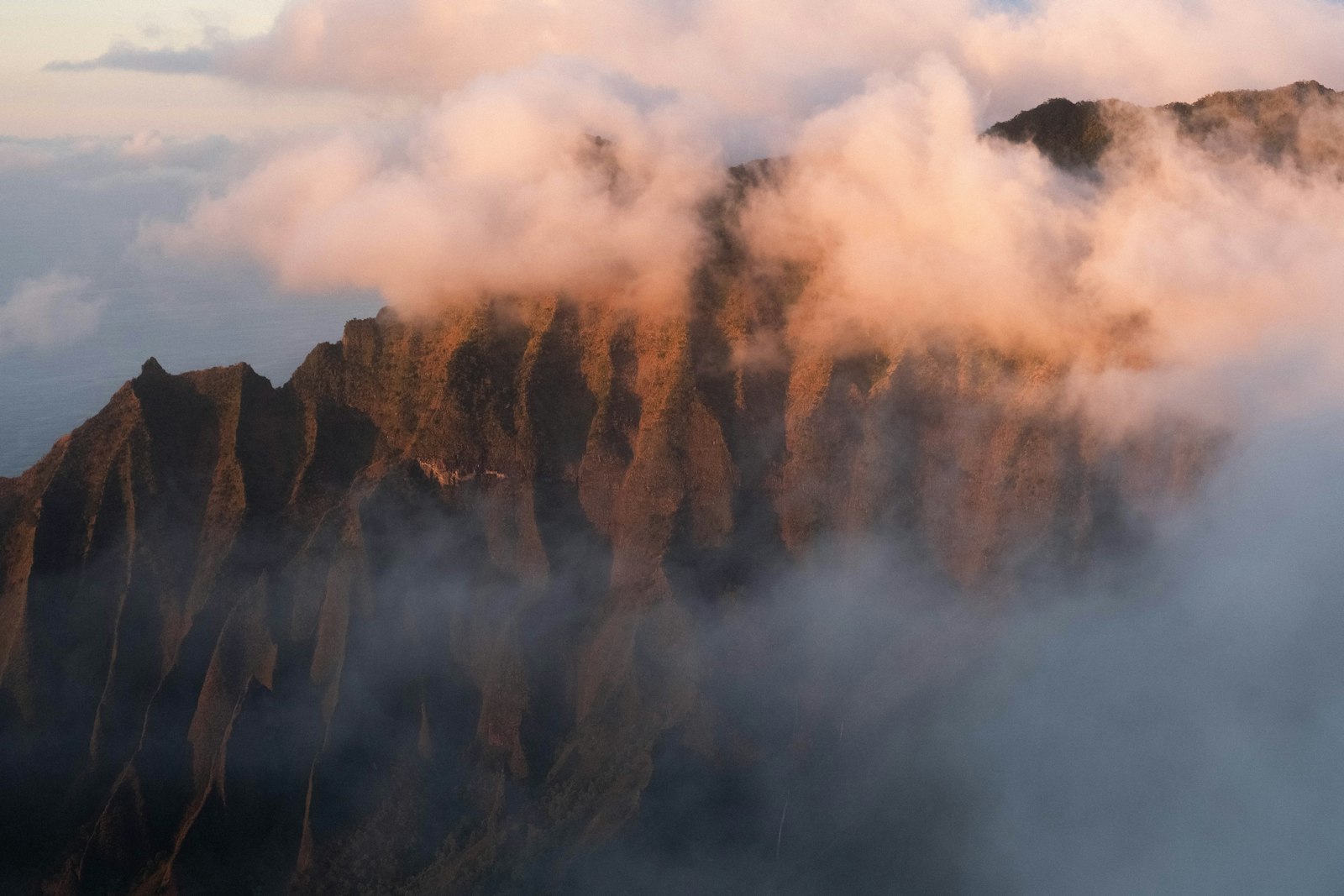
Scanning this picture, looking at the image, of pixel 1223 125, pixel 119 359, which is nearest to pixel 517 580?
pixel 1223 125

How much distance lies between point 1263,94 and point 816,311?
28.4 m

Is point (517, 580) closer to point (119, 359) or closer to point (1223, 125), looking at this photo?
point (1223, 125)

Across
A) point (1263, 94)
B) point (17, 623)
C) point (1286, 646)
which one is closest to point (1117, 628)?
point (1286, 646)

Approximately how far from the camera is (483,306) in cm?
6844

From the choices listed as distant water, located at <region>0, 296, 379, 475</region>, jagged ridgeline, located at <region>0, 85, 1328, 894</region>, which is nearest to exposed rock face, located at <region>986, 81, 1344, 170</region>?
jagged ridgeline, located at <region>0, 85, 1328, 894</region>

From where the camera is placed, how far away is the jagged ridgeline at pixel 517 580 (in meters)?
58.6

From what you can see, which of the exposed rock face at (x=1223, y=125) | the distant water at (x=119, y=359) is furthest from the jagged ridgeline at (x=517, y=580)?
the distant water at (x=119, y=359)

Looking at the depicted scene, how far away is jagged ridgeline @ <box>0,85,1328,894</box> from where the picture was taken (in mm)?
58594

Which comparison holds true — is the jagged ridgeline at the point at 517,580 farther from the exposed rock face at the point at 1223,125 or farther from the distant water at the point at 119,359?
the distant water at the point at 119,359

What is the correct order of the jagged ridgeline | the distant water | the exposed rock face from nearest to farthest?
the jagged ridgeline, the exposed rock face, the distant water

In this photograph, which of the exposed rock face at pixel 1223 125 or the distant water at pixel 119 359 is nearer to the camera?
the exposed rock face at pixel 1223 125

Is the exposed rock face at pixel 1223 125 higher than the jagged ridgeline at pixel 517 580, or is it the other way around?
the exposed rock face at pixel 1223 125

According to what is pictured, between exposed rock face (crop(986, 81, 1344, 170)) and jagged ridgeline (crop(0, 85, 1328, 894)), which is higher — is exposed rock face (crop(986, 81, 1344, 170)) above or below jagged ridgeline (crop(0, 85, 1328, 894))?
above

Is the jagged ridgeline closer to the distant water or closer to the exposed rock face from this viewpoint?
the exposed rock face
